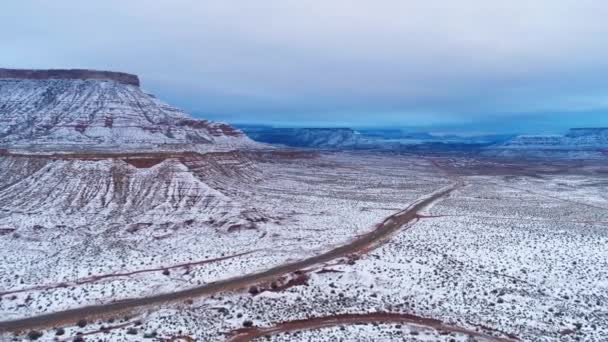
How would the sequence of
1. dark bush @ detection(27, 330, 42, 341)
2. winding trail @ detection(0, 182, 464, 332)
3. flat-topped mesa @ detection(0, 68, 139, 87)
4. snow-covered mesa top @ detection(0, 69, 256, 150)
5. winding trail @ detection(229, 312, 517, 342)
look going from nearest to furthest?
dark bush @ detection(27, 330, 42, 341) < winding trail @ detection(229, 312, 517, 342) < winding trail @ detection(0, 182, 464, 332) < snow-covered mesa top @ detection(0, 69, 256, 150) < flat-topped mesa @ detection(0, 68, 139, 87)

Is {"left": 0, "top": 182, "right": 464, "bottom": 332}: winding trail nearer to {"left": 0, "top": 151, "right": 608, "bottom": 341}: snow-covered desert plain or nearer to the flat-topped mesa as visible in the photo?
{"left": 0, "top": 151, "right": 608, "bottom": 341}: snow-covered desert plain

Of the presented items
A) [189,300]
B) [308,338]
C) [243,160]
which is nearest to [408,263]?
[308,338]

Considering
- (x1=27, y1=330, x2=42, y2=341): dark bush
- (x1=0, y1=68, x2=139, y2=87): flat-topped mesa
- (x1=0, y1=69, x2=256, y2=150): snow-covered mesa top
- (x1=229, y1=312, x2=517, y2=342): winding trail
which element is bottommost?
(x1=27, y1=330, x2=42, y2=341): dark bush

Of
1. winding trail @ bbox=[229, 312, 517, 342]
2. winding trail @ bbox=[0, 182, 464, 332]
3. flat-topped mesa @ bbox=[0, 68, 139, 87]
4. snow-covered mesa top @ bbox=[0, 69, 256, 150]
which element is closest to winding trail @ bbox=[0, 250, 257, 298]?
winding trail @ bbox=[0, 182, 464, 332]

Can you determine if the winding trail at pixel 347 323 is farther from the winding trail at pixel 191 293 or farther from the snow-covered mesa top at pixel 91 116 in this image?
the snow-covered mesa top at pixel 91 116

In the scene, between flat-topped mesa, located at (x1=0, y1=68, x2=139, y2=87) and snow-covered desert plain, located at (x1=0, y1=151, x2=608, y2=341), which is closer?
snow-covered desert plain, located at (x1=0, y1=151, x2=608, y2=341)

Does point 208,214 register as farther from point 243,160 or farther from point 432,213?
point 243,160

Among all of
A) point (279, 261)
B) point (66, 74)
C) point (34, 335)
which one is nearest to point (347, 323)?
point (279, 261)

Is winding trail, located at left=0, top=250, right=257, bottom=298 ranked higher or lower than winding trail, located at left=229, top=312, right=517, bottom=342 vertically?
lower
